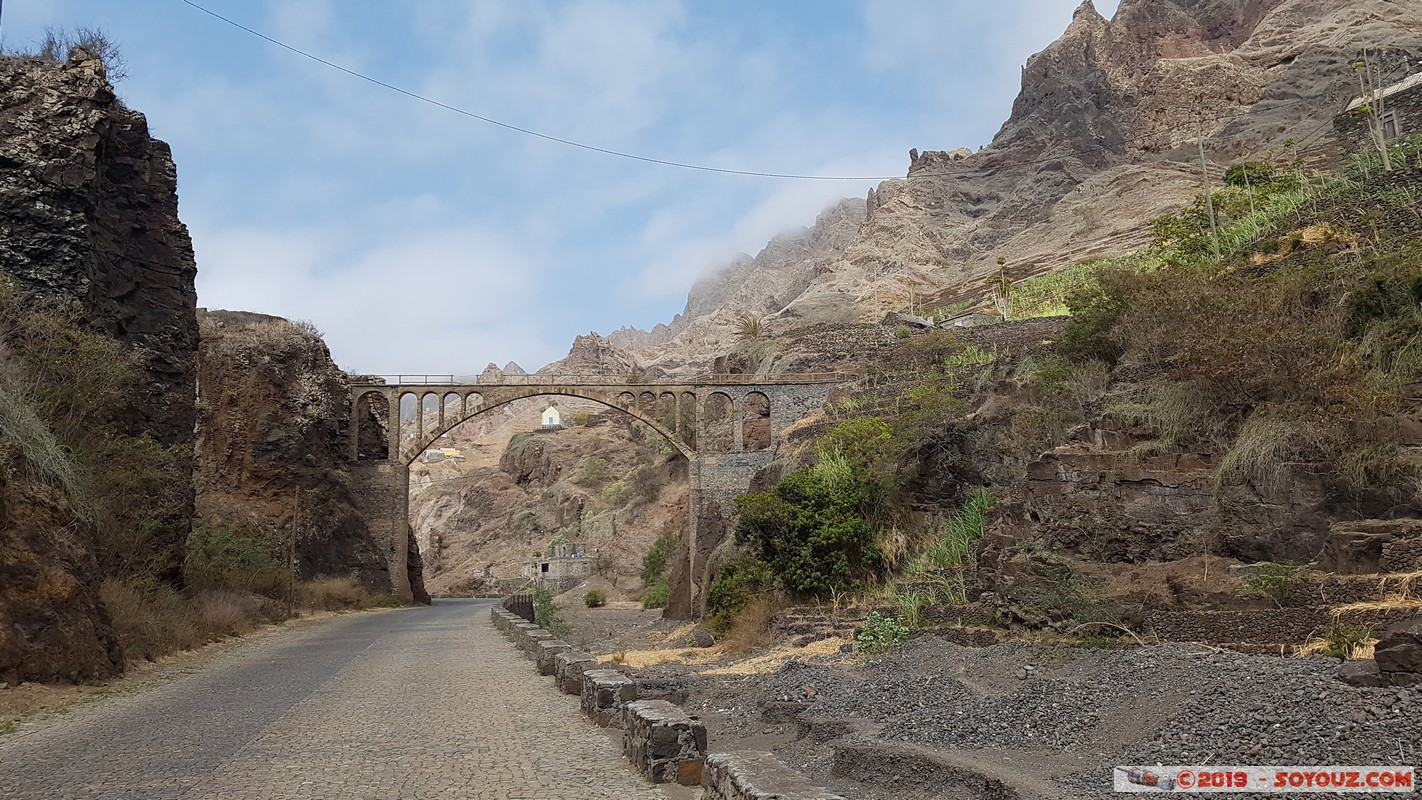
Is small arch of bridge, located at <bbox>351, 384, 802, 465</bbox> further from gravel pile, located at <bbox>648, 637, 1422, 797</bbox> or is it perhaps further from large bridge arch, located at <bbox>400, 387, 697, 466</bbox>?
gravel pile, located at <bbox>648, 637, 1422, 797</bbox>

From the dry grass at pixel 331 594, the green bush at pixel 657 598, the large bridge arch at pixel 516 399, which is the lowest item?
the green bush at pixel 657 598

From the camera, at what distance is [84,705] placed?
9.08 meters

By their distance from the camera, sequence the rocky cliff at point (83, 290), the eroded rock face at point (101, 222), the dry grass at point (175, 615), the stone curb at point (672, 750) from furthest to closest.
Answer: the eroded rock face at point (101, 222), the dry grass at point (175, 615), the rocky cliff at point (83, 290), the stone curb at point (672, 750)

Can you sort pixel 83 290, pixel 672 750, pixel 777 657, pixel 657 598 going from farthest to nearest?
pixel 657 598, pixel 83 290, pixel 777 657, pixel 672 750

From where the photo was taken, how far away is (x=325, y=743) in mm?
7168

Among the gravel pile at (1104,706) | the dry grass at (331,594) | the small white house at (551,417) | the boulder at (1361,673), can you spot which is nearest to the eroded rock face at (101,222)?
the dry grass at (331,594)

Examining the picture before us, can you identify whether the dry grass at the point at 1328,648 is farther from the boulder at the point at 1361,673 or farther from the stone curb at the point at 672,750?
the stone curb at the point at 672,750

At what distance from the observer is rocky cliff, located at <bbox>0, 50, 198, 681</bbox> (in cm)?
1014

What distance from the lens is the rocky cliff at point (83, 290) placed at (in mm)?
10141

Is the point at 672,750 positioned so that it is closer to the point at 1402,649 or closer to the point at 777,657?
the point at 1402,649

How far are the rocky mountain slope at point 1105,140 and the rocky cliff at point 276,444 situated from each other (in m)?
30.4

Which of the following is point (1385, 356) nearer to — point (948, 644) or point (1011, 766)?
point (948, 644)

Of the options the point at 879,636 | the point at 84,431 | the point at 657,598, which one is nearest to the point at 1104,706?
the point at 879,636

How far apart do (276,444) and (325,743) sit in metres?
33.1
